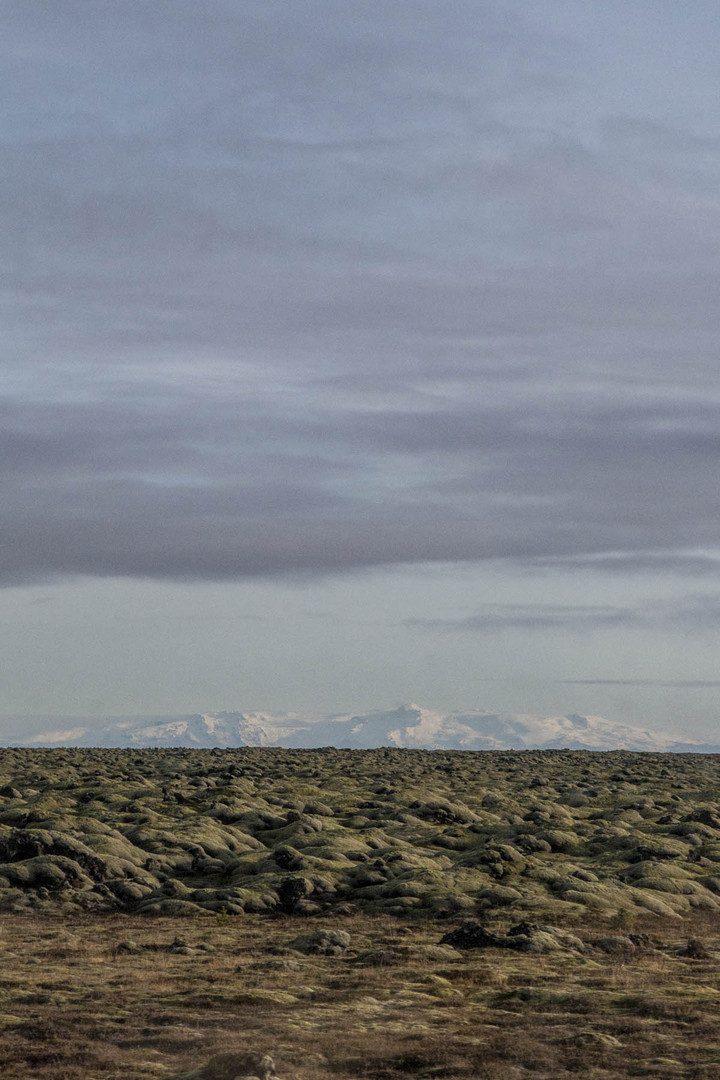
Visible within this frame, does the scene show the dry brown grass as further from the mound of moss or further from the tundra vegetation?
the mound of moss

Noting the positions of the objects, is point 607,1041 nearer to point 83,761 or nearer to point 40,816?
point 40,816

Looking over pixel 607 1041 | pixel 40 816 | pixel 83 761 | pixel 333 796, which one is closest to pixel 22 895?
pixel 40 816

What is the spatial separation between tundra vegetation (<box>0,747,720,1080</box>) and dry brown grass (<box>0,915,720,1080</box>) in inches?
4.5

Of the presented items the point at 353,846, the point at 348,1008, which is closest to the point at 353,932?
the point at 348,1008

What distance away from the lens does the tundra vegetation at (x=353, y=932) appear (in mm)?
28844

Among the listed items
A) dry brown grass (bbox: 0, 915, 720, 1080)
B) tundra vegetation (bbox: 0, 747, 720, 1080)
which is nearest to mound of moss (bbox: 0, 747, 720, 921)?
tundra vegetation (bbox: 0, 747, 720, 1080)

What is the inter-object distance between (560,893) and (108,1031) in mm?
31334

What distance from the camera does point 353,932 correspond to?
157ft

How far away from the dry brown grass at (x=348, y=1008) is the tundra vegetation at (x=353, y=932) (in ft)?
0.37

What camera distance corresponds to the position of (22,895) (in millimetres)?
53375

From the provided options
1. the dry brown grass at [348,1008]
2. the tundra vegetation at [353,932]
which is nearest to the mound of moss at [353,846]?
the tundra vegetation at [353,932]

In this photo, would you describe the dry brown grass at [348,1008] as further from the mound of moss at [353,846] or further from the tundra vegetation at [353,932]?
the mound of moss at [353,846]

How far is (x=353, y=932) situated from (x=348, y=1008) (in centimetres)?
1483

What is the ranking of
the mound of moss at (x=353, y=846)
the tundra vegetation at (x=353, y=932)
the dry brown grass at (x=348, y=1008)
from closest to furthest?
1. the dry brown grass at (x=348, y=1008)
2. the tundra vegetation at (x=353, y=932)
3. the mound of moss at (x=353, y=846)
